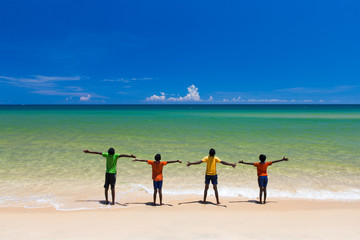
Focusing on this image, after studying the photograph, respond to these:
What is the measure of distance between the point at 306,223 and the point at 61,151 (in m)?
16.0

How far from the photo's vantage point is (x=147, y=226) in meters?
6.36

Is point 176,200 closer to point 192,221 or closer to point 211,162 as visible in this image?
point 192,221

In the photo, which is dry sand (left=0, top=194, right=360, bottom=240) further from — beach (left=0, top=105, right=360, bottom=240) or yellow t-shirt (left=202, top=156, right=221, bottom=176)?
yellow t-shirt (left=202, top=156, right=221, bottom=176)

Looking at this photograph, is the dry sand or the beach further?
the beach

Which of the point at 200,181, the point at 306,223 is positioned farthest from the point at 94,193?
the point at 306,223

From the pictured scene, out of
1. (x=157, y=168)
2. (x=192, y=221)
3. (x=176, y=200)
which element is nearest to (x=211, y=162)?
(x=157, y=168)

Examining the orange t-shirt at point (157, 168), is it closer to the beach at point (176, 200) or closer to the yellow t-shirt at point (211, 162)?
the beach at point (176, 200)

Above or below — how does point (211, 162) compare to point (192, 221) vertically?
above

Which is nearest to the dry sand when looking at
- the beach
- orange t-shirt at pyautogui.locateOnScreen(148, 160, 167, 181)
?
the beach

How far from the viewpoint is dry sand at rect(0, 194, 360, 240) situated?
5.87 m

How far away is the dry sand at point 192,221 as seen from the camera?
5867mm

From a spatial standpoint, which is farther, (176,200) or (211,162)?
(176,200)

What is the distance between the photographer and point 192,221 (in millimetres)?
6688

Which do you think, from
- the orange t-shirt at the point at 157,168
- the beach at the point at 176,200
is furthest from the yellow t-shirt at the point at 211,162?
the orange t-shirt at the point at 157,168
